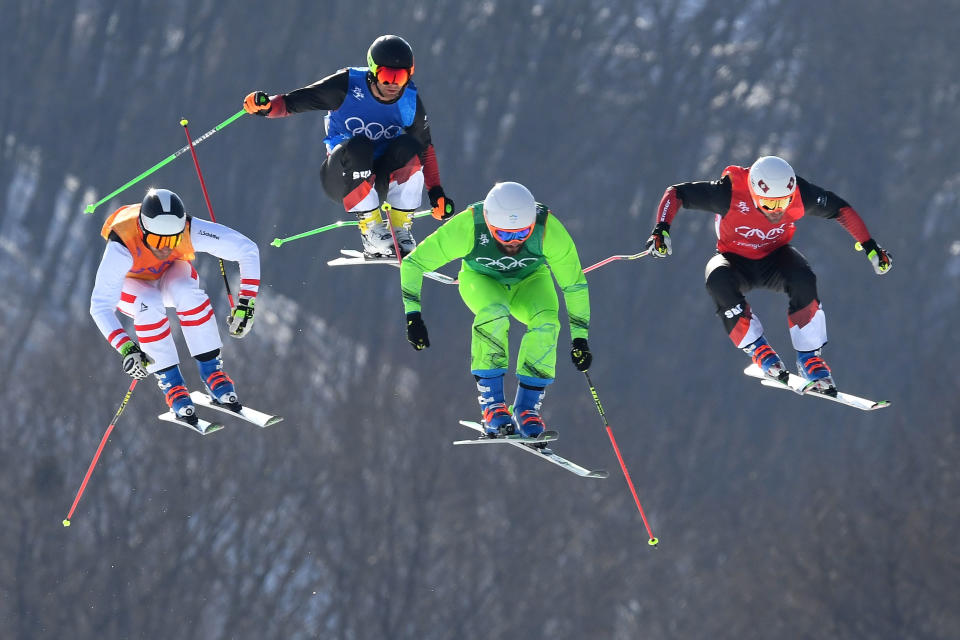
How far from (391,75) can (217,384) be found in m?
3.34

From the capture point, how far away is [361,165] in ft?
64.5

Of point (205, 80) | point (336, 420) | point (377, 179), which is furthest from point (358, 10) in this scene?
point (377, 179)

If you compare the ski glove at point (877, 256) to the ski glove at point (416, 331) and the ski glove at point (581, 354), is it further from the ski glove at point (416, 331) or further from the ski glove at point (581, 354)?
the ski glove at point (416, 331)

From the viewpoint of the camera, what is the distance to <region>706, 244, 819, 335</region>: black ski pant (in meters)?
18.8

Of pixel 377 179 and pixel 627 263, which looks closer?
pixel 377 179

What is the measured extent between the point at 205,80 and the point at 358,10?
5008 mm

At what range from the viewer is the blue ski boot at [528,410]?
1803 centimetres

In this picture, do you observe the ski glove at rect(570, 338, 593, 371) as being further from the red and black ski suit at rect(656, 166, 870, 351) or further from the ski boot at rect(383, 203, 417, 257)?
the ski boot at rect(383, 203, 417, 257)

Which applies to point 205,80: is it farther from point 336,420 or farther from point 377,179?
point 377,179

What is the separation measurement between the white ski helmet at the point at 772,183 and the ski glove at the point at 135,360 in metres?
→ 5.62

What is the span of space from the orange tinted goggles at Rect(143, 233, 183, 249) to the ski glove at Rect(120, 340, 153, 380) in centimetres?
88

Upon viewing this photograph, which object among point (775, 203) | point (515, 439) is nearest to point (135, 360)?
point (515, 439)

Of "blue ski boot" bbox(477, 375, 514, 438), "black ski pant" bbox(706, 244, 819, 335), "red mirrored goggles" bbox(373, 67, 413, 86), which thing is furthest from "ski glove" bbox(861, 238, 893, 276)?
"red mirrored goggles" bbox(373, 67, 413, 86)

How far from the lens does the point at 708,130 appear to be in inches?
2297
